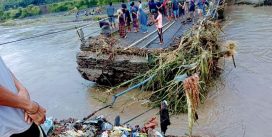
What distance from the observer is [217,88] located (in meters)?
11.2

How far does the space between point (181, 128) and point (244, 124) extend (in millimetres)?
1505

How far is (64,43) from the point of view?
2394 cm

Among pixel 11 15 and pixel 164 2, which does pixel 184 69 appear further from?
pixel 11 15

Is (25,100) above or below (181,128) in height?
above

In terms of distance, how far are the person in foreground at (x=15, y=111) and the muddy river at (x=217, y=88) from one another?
21.2 feet

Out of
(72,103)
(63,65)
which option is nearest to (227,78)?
(72,103)

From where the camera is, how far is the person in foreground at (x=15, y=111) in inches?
79.3

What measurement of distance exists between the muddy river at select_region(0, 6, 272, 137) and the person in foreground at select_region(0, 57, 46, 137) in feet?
21.2

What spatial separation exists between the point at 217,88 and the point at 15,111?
31.9 ft

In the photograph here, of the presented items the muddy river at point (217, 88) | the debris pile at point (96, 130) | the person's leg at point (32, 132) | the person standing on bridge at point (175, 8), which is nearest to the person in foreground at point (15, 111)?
the person's leg at point (32, 132)

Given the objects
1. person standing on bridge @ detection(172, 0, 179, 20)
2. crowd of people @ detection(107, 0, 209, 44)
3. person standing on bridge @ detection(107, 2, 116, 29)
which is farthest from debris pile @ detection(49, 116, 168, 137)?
person standing on bridge @ detection(172, 0, 179, 20)

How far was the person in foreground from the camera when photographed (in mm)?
2014

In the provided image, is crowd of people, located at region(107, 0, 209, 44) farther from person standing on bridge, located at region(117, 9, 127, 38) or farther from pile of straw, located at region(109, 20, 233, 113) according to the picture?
pile of straw, located at region(109, 20, 233, 113)

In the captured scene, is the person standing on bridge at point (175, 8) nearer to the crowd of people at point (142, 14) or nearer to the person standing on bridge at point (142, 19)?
the crowd of people at point (142, 14)
